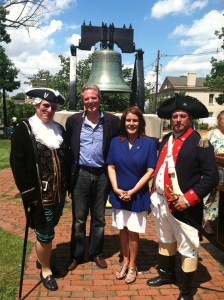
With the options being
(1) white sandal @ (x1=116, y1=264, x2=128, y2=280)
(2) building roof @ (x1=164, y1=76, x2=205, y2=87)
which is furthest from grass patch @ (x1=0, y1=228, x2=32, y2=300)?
(2) building roof @ (x1=164, y1=76, x2=205, y2=87)

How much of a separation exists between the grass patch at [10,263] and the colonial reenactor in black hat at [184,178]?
1.51m

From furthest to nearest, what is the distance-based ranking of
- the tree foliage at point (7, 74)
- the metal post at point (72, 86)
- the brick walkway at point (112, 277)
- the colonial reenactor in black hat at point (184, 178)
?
the tree foliage at point (7, 74) → the metal post at point (72, 86) → the brick walkway at point (112, 277) → the colonial reenactor in black hat at point (184, 178)

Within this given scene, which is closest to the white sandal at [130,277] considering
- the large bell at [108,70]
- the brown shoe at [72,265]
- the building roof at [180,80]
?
the brown shoe at [72,265]

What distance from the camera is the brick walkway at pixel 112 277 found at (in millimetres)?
3107

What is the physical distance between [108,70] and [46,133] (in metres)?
2.89

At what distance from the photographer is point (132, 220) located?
3266mm

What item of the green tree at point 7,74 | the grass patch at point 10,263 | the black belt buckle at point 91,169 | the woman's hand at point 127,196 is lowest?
the grass patch at point 10,263

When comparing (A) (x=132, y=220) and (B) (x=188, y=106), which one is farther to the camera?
(A) (x=132, y=220)

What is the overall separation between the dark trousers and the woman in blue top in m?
0.19

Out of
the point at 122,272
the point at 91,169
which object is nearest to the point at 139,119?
the point at 91,169

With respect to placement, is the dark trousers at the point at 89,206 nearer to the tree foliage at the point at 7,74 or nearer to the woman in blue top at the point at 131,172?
the woman in blue top at the point at 131,172

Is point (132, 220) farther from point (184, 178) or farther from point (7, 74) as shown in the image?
point (7, 74)

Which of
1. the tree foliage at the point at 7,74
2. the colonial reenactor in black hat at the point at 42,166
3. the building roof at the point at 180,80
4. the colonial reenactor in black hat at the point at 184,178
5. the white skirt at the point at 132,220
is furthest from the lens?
the building roof at the point at 180,80

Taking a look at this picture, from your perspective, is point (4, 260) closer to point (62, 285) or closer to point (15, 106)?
point (62, 285)
